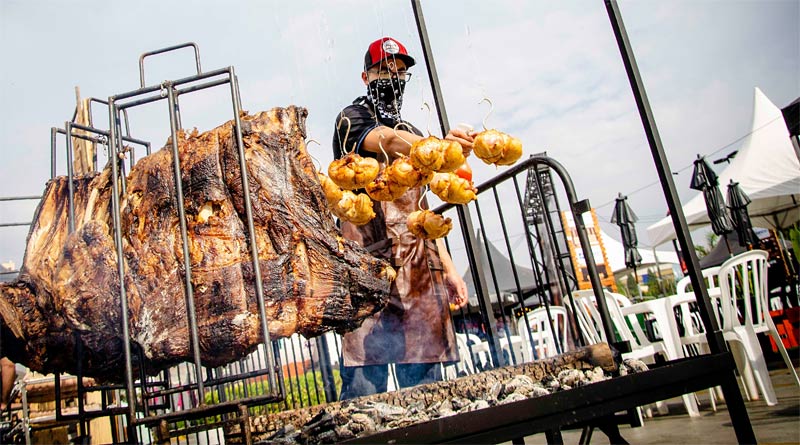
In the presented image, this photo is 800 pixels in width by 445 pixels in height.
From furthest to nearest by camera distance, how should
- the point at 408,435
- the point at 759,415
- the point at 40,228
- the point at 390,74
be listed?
1. the point at 759,415
2. the point at 390,74
3. the point at 40,228
4. the point at 408,435

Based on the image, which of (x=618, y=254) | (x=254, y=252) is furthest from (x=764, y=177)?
(x=618, y=254)

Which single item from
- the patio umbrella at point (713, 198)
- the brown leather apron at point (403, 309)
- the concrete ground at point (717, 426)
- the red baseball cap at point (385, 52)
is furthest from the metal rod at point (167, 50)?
the patio umbrella at point (713, 198)

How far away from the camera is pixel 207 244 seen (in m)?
2.02

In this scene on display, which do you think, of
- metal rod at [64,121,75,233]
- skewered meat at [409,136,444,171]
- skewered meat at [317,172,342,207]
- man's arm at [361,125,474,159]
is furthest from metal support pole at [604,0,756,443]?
metal rod at [64,121,75,233]

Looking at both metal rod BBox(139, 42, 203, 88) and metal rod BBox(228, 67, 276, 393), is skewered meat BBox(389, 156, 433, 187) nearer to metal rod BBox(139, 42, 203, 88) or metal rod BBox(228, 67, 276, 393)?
metal rod BBox(228, 67, 276, 393)

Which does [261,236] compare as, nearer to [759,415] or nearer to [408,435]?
[408,435]

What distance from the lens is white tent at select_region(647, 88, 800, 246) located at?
9.91 meters

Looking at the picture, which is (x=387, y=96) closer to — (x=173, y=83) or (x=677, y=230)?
(x=173, y=83)

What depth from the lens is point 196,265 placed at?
1.97 meters

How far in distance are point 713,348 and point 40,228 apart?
282cm

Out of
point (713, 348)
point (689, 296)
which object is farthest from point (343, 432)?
point (689, 296)

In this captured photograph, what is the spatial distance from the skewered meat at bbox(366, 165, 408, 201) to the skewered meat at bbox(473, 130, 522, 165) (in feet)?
1.43

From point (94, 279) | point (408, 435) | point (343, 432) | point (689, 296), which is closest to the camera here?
point (408, 435)

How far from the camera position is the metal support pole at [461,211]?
135 inches
